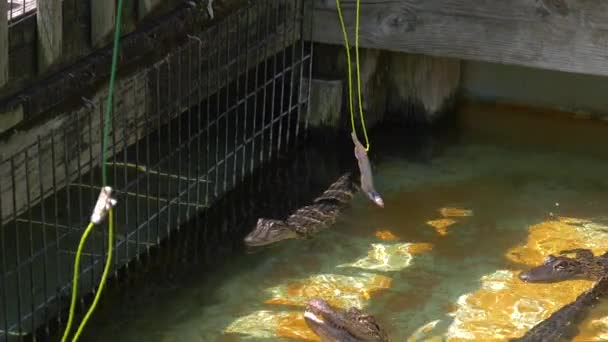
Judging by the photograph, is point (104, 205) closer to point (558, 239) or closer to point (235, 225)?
point (235, 225)

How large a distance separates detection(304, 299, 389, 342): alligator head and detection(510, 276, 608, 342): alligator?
695mm

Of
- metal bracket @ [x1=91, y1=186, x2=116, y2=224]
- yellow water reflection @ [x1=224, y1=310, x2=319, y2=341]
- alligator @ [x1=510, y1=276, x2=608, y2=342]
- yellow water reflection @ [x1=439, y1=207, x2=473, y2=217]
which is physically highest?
metal bracket @ [x1=91, y1=186, x2=116, y2=224]

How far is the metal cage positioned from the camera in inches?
191

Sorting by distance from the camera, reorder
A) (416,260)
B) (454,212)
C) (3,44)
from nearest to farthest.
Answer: (3,44) < (416,260) < (454,212)

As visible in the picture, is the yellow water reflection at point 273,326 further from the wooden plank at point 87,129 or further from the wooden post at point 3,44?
the wooden post at point 3,44

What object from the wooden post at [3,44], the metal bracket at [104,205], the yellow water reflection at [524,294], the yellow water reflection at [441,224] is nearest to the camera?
the metal bracket at [104,205]

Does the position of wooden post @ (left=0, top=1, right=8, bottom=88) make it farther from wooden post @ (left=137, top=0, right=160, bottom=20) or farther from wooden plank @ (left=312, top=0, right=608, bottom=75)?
wooden plank @ (left=312, top=0, right=608, bottom=75)

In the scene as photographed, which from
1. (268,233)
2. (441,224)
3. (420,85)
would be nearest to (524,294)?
(441,224)

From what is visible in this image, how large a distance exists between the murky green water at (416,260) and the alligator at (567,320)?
0.08 meters

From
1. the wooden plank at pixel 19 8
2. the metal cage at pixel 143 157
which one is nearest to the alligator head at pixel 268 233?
the metal cage at pixel 143 157

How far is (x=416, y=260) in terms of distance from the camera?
5957mm

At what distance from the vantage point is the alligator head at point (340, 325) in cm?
503

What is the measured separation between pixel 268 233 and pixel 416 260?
2.82ft

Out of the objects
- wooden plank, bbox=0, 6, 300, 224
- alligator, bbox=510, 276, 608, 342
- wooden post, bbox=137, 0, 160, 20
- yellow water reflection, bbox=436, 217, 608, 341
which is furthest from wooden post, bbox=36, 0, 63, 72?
alligator, bbox=510, 276, 608, 342
